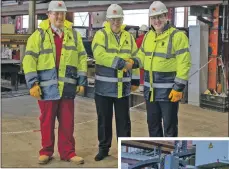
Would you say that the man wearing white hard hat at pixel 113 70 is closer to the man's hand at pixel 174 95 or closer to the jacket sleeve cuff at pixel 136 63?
the jacket sleeve cuff at pixel 136 63

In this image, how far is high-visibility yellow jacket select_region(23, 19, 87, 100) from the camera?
3088mm

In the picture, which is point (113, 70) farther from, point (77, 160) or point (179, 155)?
point (179, 155)

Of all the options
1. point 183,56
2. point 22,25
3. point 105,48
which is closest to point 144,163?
point 183,56

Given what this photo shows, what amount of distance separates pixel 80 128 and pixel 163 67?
2.27 m

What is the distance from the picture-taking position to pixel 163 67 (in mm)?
3027

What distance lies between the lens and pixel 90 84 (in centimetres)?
734

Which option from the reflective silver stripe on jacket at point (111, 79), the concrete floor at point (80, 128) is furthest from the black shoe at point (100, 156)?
the reflective silver stripe on jacket at point (111, 79)

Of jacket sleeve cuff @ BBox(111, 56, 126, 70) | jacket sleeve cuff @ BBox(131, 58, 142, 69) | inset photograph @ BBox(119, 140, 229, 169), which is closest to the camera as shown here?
inset photograph @ BBox(119, 140, 229, 169)

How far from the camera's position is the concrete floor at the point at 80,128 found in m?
3.64

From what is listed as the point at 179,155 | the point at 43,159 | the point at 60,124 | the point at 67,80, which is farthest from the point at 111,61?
the point at 179,155

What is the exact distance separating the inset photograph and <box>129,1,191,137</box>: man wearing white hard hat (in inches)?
54.2

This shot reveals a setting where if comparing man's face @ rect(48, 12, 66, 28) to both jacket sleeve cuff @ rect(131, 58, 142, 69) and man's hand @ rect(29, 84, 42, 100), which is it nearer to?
man's hand @ rect(29, 84, 42, 100)

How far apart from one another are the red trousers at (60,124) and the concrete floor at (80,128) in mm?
132

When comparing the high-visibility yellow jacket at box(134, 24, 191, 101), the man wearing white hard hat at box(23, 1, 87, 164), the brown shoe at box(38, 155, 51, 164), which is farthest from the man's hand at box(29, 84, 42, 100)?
the high-visibility yellow jacket at box(134, 24, 191, 101)
